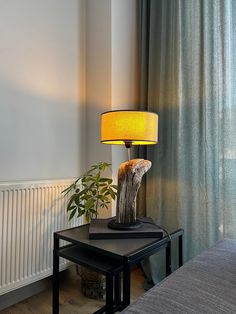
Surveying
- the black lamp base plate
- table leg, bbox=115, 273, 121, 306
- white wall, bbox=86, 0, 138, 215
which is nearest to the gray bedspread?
the black lamp base plate

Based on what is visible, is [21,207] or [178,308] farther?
[21,207]

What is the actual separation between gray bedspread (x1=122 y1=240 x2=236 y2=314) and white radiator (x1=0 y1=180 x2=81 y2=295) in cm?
104

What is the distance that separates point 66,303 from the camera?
1.63 m

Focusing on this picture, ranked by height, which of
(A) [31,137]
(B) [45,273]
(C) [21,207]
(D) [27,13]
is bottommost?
(B) [45,273]

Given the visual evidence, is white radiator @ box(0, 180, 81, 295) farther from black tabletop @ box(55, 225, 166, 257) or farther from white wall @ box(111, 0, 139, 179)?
white wall @ box(111, 0, 139, 179)

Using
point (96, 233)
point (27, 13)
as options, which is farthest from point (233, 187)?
point (27, 13)

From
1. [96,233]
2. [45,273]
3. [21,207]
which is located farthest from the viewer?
[45,273]

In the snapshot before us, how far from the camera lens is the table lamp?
48.9 inches

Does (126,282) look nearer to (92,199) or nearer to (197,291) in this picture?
(197,291)

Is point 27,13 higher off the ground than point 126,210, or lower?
higher

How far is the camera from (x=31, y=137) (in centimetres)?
171

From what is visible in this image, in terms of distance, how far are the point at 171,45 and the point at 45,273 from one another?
185 centimetres

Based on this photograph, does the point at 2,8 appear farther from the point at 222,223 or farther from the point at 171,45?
the point at 222,223

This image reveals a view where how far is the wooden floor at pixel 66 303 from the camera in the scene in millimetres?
1550
